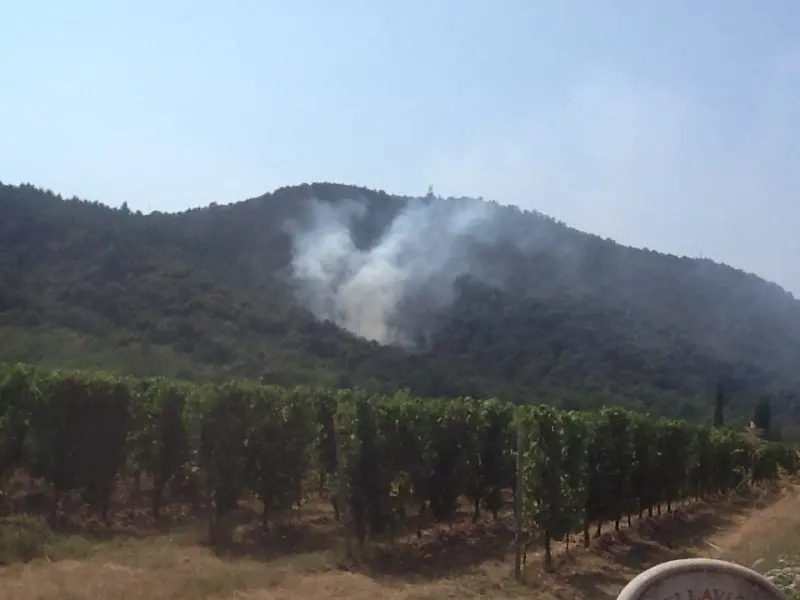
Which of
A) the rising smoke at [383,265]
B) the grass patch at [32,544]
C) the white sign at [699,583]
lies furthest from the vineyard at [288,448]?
the rising smoke at [383,265]

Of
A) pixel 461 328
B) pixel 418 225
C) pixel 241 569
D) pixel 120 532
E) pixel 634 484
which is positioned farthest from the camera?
pixel 418 225

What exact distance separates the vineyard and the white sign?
437 inches

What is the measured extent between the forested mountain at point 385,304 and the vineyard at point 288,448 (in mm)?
19319

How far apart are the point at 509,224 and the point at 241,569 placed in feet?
246

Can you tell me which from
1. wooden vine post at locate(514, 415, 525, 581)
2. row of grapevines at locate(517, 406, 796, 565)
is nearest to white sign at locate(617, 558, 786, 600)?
wooden vine post at locate(514, 415, 525, 581)

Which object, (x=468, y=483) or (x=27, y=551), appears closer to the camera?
(x=27, y=551)

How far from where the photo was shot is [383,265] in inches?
2689

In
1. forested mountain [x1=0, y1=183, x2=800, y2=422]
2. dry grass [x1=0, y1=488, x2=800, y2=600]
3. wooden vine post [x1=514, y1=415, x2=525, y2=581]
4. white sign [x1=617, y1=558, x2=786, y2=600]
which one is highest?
forested mountain [x1=0, y1=183, x2=800, y2=422]

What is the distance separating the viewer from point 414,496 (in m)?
16.6

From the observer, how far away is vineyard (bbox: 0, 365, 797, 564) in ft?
50.6

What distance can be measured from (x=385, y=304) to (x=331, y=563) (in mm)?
50893

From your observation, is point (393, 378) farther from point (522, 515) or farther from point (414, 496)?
point (522, 515)

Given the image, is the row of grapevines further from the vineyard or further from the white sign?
the white sign

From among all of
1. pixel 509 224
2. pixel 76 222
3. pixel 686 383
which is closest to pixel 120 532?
pixel 76 222
